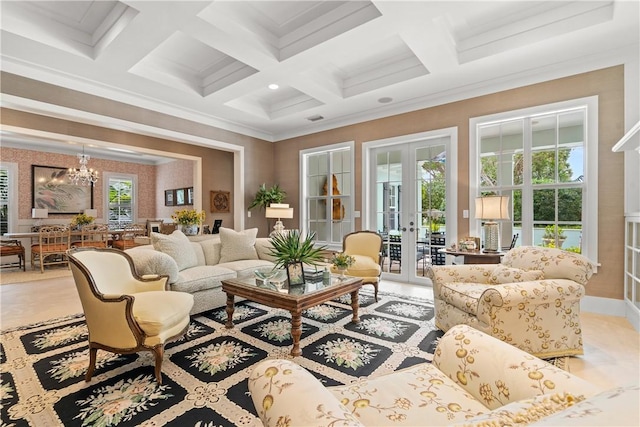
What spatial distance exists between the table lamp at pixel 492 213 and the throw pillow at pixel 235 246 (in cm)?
299

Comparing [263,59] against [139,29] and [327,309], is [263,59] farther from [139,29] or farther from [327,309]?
[327,309]

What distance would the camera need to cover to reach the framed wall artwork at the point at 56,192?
24.3 ft

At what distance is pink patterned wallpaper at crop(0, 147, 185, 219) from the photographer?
721cm

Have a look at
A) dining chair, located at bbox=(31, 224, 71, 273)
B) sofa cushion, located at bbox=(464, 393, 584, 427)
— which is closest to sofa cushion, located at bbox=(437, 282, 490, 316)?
sofa cushion, located at bbox=(464, 393, 584, 427)

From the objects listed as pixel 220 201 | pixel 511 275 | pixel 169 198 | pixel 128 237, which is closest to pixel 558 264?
pixel 511 275

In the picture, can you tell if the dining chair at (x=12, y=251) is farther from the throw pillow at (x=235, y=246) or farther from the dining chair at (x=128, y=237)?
the throw pillow at (x=235, y=246)

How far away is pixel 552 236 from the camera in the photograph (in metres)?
3.77

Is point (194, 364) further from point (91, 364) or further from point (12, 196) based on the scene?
point (12, 196)

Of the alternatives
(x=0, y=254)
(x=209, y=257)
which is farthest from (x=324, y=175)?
(x=0, y=254)

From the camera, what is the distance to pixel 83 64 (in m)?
3.56

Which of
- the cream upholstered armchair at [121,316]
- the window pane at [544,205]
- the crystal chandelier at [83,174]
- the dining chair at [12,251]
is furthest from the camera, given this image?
the crystal chandelier at [83,174]

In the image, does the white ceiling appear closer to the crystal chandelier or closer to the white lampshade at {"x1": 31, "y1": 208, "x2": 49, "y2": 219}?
the crystal chandelier

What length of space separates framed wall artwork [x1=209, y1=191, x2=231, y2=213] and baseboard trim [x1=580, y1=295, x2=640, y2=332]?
6.54 m

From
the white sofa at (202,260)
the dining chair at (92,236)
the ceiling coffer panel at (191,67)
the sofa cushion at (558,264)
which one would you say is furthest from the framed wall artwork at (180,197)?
the sofa cushion at (558,264)
